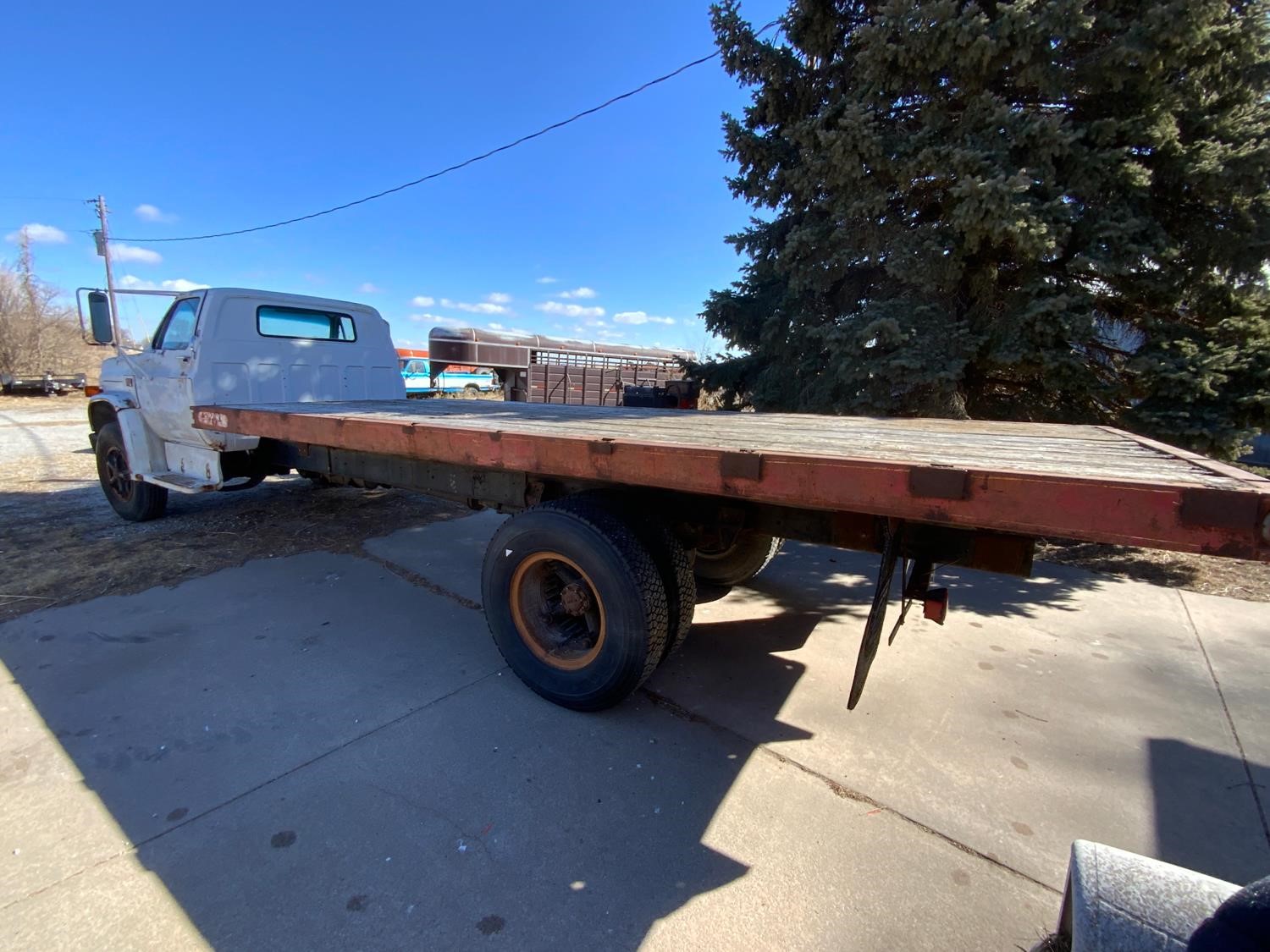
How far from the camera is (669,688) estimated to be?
3086 millimetres

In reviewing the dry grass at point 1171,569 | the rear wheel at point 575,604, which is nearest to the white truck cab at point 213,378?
the rear wheel at point 575,604

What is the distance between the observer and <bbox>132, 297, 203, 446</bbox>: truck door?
202 inches

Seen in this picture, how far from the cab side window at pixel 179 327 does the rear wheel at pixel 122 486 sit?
104cm

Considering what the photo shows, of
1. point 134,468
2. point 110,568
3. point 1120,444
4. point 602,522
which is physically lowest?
point 110,568

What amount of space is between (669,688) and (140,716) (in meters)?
2.54

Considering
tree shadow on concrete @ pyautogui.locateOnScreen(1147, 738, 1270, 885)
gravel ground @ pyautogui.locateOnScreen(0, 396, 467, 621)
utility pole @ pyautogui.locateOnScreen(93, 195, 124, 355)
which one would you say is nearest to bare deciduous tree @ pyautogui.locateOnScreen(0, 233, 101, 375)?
utility pole @ pyautogui.locateOnScreen(93, 195, 124, 355)

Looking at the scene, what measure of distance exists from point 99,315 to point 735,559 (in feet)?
20.1

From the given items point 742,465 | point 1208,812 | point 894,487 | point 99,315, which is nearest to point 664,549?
point 742,465

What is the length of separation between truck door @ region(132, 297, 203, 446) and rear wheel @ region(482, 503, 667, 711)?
3920mm

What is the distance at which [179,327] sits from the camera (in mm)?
5512

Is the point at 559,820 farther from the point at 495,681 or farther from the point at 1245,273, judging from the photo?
the point at 1245,273

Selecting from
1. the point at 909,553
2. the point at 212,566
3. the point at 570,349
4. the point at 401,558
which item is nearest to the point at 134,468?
the point at 212,566

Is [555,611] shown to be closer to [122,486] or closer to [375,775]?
[375,775]

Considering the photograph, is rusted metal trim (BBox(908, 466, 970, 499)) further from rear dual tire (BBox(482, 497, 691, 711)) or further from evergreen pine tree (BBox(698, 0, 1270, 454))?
evergreen pine tree (BBox(698, 0, 1270, 454))
